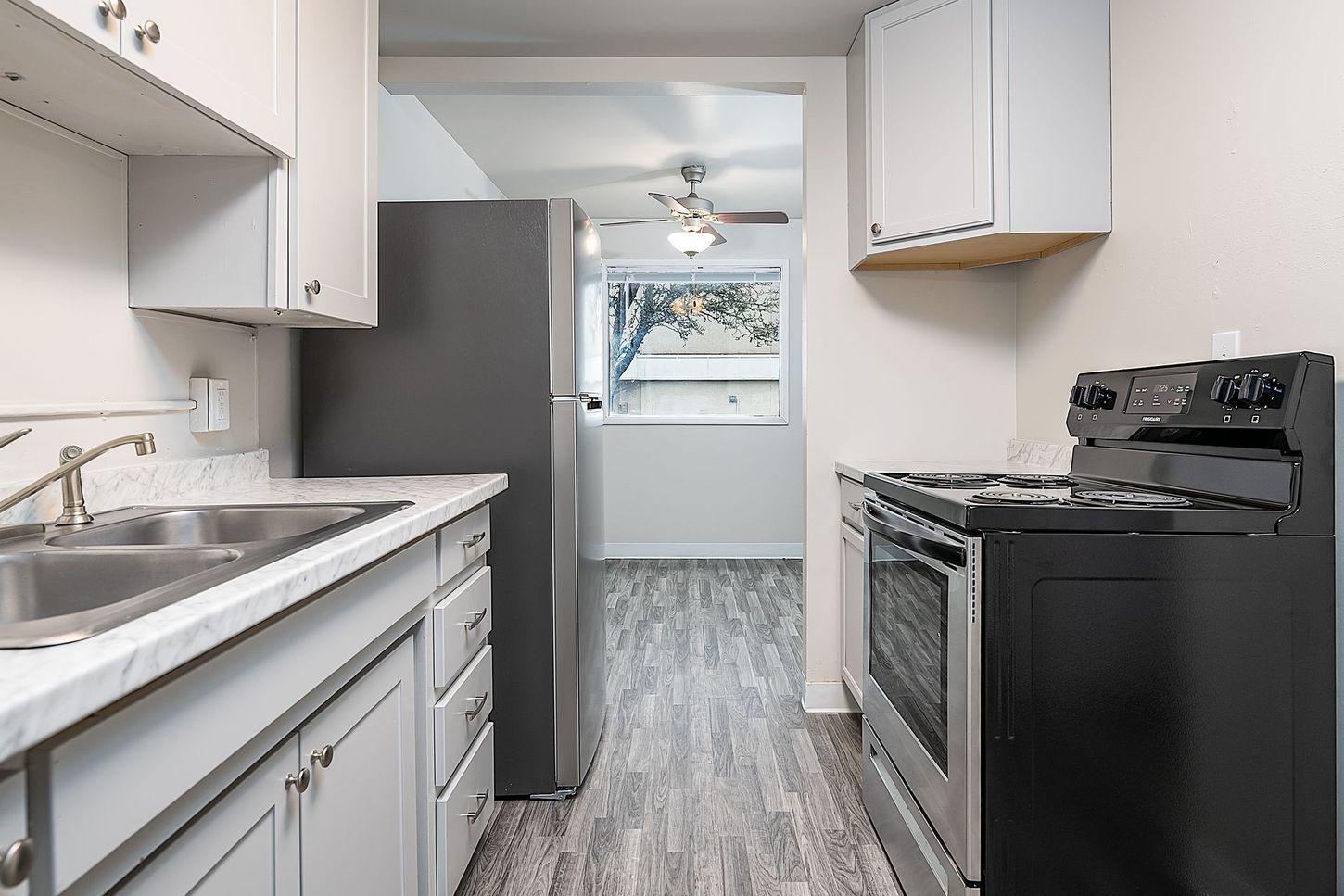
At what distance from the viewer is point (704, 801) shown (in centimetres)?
222

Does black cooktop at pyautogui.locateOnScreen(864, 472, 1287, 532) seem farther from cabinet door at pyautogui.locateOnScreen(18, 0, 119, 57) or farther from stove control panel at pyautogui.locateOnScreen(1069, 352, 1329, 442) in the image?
cabinet door at pyautogui.locateOnScreen(18, 0, 119, 57)

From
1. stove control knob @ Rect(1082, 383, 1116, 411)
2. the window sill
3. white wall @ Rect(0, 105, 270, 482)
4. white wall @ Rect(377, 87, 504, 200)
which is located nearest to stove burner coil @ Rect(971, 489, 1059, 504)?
stove control knob @ Rect(1082, 383, 1116, 411)

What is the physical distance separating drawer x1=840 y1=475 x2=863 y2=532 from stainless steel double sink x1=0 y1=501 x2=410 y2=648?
1593 mm

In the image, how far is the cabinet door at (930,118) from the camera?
2.30m

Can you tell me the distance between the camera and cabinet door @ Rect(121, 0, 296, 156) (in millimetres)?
1079

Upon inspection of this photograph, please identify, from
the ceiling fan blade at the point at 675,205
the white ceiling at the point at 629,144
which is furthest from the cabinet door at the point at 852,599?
the ceiling fan blade at the point at 675,205

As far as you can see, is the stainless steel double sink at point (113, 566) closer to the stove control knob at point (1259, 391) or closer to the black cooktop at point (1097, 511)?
the black cooktop at point (1097, 511)

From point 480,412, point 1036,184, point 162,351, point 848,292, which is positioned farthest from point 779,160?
point 162,351

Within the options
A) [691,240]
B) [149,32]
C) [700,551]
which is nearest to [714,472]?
[700,551]

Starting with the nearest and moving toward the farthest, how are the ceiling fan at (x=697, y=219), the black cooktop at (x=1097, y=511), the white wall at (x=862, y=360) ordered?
the black cooktop at (x=1097, y=511), the white wall at (x=862, y=360), the ceiling fan at (x=697, y=219)

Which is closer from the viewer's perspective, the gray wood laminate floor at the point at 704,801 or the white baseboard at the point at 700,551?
the gray wood laminate floor at the point at 704,801

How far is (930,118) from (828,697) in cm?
194

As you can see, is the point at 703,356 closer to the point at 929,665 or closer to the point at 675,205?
the point at 675,205

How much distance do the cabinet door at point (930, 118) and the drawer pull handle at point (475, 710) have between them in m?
1.77
